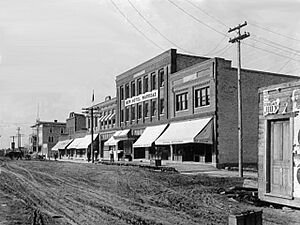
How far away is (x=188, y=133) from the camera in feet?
126

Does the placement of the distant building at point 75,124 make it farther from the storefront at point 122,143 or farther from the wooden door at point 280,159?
the wooden door at point 280,159

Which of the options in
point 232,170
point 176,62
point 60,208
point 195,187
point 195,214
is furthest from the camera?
point 176,62

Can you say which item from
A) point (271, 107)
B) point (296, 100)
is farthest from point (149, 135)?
point (296, 100)

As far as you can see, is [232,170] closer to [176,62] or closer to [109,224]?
[176,62]

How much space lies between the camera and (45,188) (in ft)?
72.1

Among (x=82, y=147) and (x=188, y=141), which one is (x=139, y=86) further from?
(x=82, y=147)

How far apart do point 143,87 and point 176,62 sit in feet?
25.1

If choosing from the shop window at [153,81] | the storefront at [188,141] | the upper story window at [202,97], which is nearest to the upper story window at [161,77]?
the shop window at [153,81]

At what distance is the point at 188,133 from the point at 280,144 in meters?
22.8

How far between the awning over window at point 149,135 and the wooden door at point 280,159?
29.1 m

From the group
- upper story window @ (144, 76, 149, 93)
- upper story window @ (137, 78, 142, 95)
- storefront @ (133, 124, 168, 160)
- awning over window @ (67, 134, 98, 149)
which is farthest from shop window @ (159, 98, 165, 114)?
awning over window @ (67, 134, 98, 149)

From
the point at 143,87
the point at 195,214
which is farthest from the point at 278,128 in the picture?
the point at 143,87

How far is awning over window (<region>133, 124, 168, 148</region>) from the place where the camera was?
149 feet

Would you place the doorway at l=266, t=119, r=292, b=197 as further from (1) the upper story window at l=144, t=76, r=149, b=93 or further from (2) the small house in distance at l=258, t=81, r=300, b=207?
(1) the upper story window at l=144, t=76, r=149, b=93
